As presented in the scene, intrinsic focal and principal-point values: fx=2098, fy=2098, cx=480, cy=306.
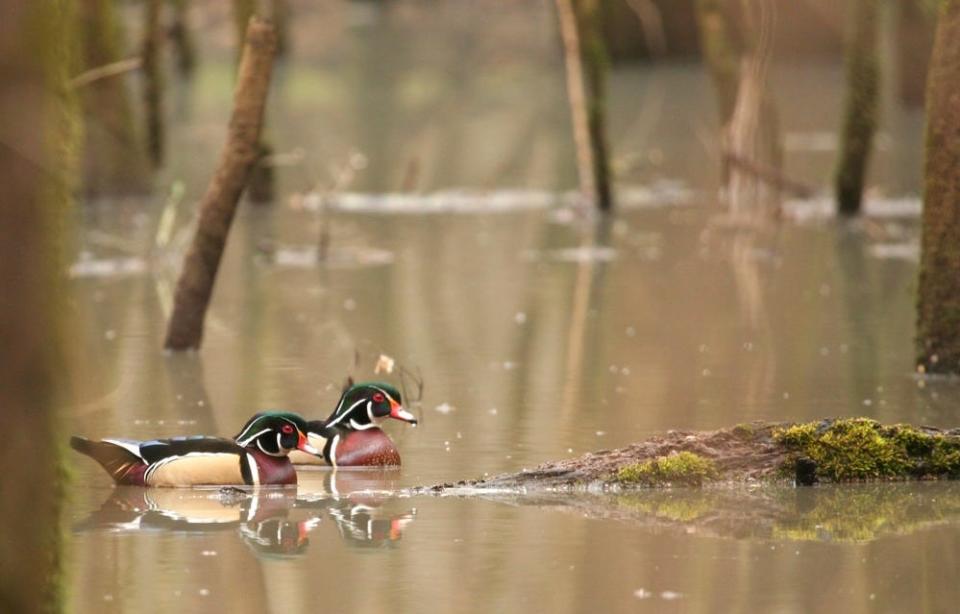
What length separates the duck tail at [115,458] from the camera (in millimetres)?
9469

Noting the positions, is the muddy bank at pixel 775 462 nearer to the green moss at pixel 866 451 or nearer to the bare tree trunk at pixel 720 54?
the green moss at pixel 866 451

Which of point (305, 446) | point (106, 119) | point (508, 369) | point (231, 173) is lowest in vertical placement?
point (305, 446)

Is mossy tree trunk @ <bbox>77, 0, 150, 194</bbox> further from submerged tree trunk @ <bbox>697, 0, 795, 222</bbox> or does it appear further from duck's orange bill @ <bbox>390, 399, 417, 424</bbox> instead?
duck's orange bill @ <bbox>390, 399, 417, 424</bbox>

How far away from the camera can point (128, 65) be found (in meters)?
13.7

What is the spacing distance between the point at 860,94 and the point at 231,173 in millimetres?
8560

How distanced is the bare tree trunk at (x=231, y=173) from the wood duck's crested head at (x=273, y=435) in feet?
12.8

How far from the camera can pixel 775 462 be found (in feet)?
30.3

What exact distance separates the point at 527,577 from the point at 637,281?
10.1 m

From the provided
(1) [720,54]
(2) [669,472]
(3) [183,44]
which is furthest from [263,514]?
(3) [183,44]

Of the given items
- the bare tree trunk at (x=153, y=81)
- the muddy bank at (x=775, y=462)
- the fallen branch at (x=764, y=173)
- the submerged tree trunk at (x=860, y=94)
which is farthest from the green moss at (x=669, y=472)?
the bare tree trunk at (x=153, y=81)

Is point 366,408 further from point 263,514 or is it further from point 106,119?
point 106,119

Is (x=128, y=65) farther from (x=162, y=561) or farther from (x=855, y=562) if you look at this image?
(x=855, y=562)

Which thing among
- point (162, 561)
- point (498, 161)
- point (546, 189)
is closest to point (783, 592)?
point (162, 561)

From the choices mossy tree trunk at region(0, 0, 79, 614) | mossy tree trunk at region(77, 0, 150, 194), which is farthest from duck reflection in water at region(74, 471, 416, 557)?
mossy tree trunk at region(77, 0, 150, 194)
